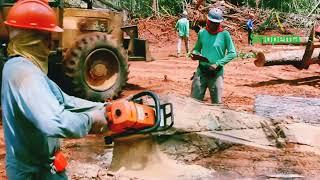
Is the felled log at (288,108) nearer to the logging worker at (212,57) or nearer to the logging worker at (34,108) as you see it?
the logging worker at (212,57)

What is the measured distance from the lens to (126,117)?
9.52 ft

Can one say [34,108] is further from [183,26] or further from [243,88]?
[183,26]

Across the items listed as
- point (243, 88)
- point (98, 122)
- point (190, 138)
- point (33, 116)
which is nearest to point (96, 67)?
point (243, 88)

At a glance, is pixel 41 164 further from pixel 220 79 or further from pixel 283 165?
pixel 220 79

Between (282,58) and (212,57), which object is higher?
(212,57)

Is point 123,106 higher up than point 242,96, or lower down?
higher up

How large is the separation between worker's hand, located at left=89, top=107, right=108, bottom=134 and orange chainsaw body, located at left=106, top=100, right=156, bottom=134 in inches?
2.2

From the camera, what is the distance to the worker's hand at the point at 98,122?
2680 millimetres

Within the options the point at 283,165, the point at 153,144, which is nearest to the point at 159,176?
the point at 153,144

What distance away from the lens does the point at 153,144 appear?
15.9 feet

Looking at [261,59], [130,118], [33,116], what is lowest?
[261,59]

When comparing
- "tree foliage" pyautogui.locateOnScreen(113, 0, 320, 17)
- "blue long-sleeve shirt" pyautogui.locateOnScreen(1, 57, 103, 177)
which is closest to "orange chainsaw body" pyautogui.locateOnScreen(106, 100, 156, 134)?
"blue long-sleeve shirt" pyautogui.locateOnScreen(1, 57, 103, 177)

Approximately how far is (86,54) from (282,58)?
5211mm

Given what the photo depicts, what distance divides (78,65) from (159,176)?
440 cm
